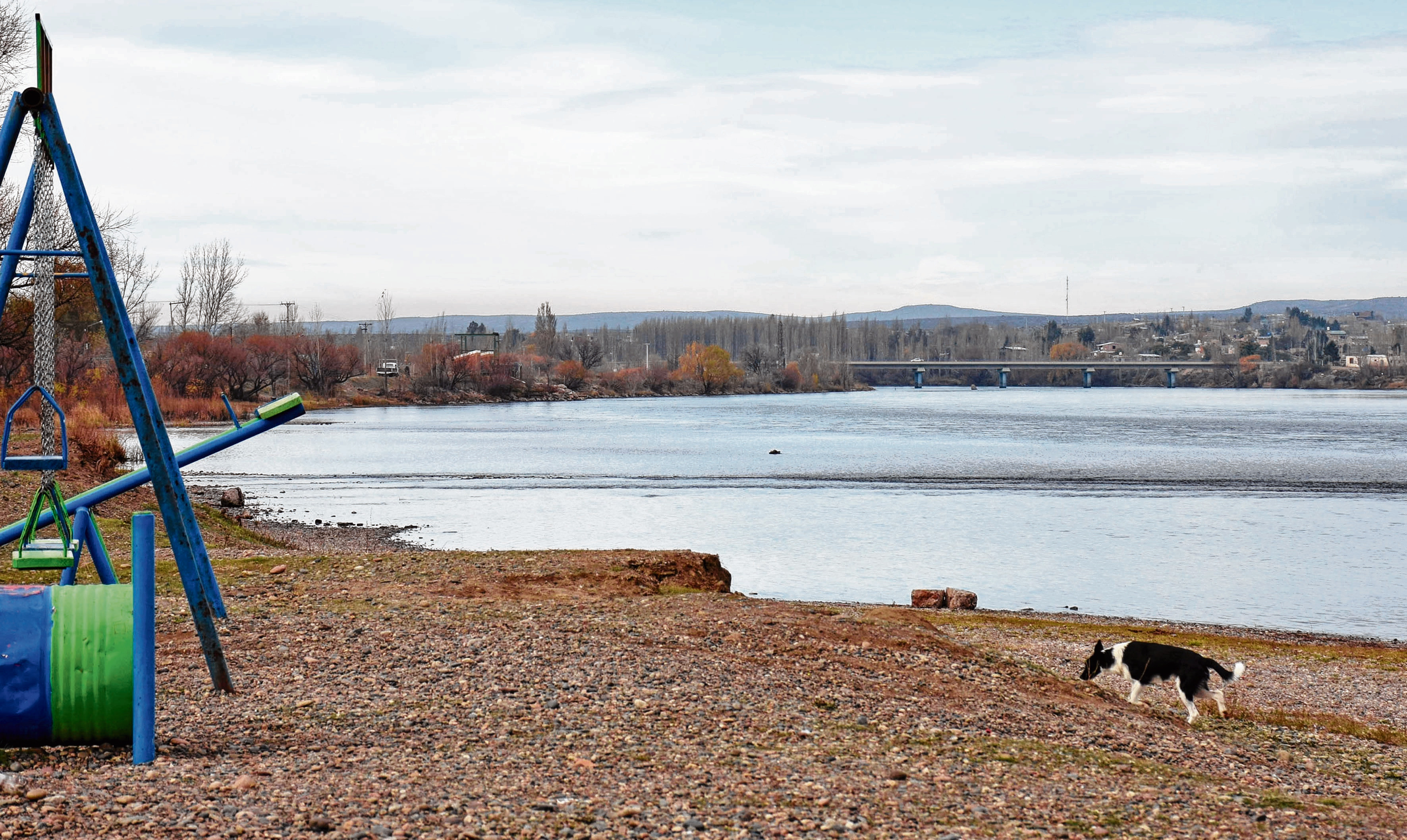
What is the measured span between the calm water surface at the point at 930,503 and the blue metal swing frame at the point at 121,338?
14.1 meters

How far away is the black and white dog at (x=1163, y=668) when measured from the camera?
34.2 ft

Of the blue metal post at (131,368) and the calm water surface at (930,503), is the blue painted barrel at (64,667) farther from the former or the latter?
the calm water surface at (930,503)

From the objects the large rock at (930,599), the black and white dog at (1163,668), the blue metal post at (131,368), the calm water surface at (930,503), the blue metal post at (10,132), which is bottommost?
the calm water surface at (930,503)

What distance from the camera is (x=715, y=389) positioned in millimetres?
169000

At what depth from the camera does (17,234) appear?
831 centimetres

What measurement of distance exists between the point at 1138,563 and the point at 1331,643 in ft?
26.4

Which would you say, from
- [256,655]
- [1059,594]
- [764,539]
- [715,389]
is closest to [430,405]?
[715,389]

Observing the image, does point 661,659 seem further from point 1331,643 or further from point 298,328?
point 298,328

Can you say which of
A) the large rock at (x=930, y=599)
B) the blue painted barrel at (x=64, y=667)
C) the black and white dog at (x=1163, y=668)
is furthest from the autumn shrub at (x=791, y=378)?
the blue painted barrel at (x=64, y=667)

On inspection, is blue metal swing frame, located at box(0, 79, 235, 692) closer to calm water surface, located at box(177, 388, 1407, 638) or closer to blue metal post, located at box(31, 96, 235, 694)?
blue metal post, located at box(31, 96, 235, 694)

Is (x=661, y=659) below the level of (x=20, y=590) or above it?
below

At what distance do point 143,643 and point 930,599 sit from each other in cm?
1497

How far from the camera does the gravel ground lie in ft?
20.3

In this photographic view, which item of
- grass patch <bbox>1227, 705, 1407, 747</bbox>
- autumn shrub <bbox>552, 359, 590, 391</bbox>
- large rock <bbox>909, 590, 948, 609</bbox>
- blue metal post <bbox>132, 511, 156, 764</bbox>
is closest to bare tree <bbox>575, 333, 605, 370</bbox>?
autumn shrub <bbox>552, 359, 590, 391</bbox>
